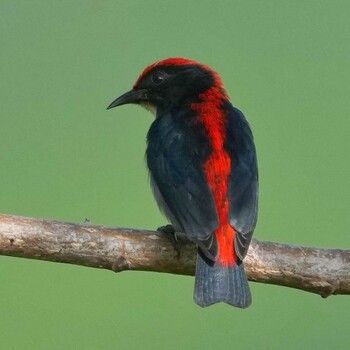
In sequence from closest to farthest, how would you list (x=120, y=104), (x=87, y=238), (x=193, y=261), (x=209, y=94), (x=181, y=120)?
(x=87, y=238)
(x=193, y=261)
(x=181, y=120)
(x=209, y=94)
(x=120, y=104)

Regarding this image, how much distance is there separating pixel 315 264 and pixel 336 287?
0.13 metres

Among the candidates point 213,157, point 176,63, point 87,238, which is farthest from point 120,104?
point 87,238

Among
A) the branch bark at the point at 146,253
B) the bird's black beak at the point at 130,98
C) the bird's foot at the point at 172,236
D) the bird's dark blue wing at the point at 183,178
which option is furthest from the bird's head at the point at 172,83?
the branch bark at the point at 146,253

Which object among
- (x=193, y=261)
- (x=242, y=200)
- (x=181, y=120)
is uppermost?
(x=181, y=120)

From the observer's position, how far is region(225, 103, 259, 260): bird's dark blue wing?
15.0 feet

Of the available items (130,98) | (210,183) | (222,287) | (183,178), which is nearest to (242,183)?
(210,183)

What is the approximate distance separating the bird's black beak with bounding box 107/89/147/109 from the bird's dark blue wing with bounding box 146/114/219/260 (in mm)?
583

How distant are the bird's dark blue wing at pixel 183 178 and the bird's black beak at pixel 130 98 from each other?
0.58 metres

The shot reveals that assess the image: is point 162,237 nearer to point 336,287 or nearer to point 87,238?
point 87,238

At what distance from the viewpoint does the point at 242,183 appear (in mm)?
4742

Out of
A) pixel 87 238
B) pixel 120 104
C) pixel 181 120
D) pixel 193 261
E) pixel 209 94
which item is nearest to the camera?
pixel 87 238

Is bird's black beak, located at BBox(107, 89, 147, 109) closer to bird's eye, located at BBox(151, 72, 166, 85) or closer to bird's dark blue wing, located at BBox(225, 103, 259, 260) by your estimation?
bird's eye, located at BBox(151, 72, 166, 85)

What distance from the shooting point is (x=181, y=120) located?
201 inches

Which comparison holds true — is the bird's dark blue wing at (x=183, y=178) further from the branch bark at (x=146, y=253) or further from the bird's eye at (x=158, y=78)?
the bird's eye at (x=158, y=78)
